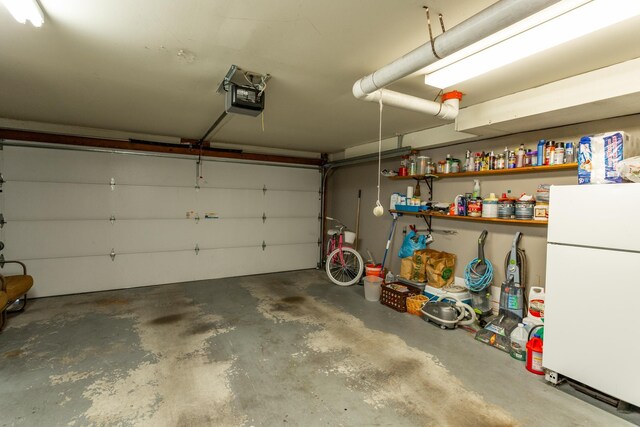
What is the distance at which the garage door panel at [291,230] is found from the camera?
593 cm

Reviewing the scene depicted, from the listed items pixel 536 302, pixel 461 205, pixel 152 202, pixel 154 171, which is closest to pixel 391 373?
pixel 536 302

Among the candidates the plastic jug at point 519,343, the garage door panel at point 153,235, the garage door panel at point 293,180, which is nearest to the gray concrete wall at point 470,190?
the plastic jug at point 519,343

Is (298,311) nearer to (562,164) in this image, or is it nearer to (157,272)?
(157,272)

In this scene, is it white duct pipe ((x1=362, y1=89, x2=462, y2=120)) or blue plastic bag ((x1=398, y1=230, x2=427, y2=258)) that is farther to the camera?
blue plastic bag ((x1=398, y1=230, x2=427, y2=258))

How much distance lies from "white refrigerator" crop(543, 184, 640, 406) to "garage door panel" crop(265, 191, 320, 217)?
4453 millimetres

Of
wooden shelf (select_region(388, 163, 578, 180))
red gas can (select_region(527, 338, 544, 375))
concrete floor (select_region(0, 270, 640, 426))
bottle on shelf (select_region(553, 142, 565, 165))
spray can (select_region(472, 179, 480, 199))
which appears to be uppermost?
bottle on shelf (select_region(553, 142, 565, 165))

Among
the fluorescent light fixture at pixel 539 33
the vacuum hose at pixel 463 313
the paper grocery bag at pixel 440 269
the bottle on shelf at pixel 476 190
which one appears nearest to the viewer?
the fluorescent light fixture at pixel 539 33

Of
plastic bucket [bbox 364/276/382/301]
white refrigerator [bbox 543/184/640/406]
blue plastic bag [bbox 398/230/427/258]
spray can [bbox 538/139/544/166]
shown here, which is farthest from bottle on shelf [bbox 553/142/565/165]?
plastic bucket [bbox 364/276/382/301]

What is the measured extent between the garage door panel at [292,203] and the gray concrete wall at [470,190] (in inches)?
30.5

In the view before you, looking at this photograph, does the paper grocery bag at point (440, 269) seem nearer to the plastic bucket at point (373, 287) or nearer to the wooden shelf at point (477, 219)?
the wooden shelf at point (477, 219)

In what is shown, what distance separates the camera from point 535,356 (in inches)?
96.9

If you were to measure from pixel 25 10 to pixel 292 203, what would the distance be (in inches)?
188

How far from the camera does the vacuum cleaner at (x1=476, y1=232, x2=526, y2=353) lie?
3.03m

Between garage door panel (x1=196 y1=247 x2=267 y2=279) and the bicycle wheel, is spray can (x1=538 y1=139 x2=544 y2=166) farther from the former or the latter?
garage door panel (x1=196 y1=247 x2=267 y2=279)
